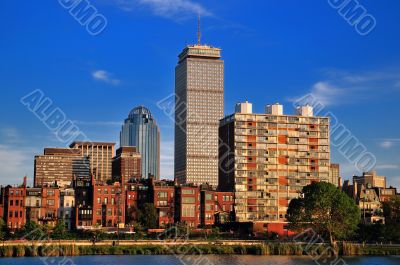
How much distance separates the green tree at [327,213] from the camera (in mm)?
125312

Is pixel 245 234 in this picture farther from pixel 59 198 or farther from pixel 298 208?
pixel 59 198

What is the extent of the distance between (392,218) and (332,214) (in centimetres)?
1085

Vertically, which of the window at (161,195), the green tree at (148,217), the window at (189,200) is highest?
the window at (161,195)

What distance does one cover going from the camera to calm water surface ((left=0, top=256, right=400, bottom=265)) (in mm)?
96375

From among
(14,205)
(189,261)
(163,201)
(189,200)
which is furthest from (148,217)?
(189,261)

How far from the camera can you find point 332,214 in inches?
4985

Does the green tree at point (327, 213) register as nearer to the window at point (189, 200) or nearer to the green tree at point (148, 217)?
the green tree at point (148, 217)

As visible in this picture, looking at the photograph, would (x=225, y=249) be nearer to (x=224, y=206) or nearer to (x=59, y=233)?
(x=59, y=233)

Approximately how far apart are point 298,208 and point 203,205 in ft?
146

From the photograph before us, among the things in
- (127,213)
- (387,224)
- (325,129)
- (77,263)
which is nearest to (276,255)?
(387,224)

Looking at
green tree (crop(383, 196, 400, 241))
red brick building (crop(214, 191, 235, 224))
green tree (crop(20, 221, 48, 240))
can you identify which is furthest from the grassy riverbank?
red brick building (crop(214, 191, 235, 224))

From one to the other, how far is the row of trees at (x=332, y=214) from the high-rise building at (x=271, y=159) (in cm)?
6129

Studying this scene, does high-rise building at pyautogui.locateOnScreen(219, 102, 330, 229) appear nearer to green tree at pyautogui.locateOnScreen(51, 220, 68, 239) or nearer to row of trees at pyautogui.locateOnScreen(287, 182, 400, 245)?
row of trees at pyautogui.locateOnScreen(287, 182, 400, 245)

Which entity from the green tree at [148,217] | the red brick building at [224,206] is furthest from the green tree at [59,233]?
the red brick building at [224,206]
